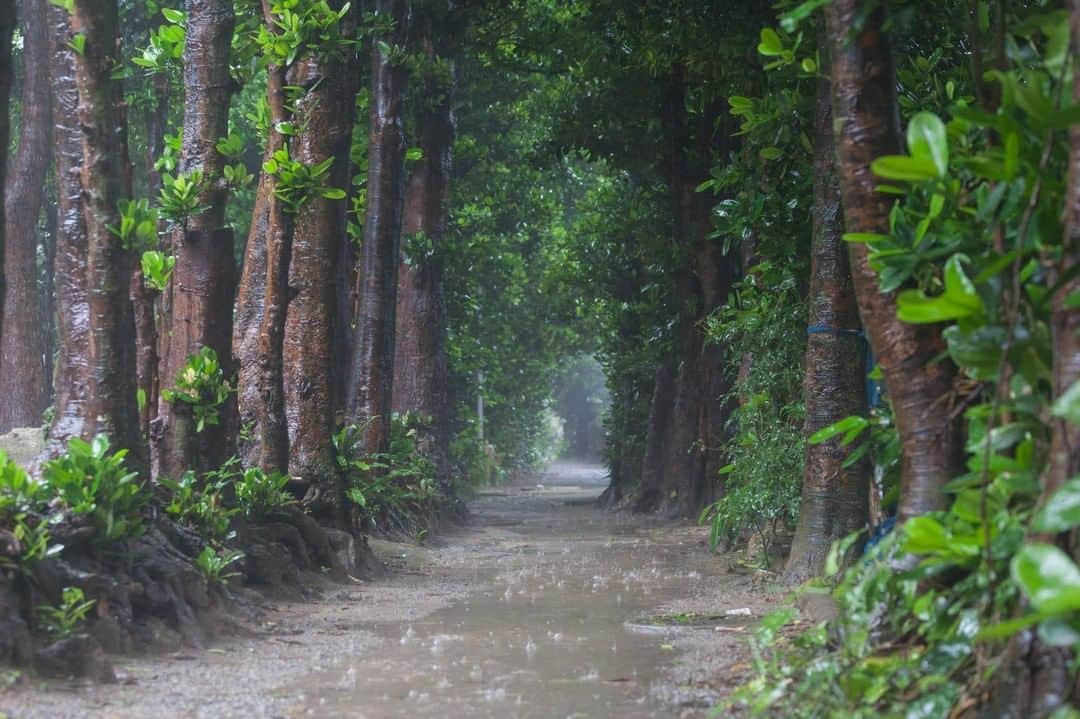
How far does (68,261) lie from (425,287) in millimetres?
10774

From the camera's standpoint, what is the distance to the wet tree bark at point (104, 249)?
283 inches

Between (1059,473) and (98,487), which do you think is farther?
(98,487)

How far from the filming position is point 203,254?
9039 millimetres

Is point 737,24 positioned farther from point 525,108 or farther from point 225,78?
point 525,108

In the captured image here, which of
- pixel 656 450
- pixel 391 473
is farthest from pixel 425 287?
pixel 656 450

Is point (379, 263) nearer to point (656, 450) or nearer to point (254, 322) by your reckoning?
point (254, 322)

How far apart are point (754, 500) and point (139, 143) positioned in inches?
720

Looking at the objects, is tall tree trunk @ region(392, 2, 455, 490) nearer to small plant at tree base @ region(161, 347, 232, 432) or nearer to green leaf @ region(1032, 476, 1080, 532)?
small plant at tree base @ region(161, 347, 232, 432)

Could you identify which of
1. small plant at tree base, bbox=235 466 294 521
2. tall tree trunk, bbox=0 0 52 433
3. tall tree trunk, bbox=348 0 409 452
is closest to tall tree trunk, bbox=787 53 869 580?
small plant at tree base, bbox=235 466 294 521

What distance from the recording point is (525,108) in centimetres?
2519

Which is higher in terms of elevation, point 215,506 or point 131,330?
point 131,330

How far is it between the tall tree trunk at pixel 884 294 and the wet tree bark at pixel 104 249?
14.2ft

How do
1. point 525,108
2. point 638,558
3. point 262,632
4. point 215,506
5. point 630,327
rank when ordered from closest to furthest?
1. point 262,632
2. point 215,506
3. point 638,558
4. point 630,327
5. point 525,108

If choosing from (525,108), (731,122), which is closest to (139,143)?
(525,108)
